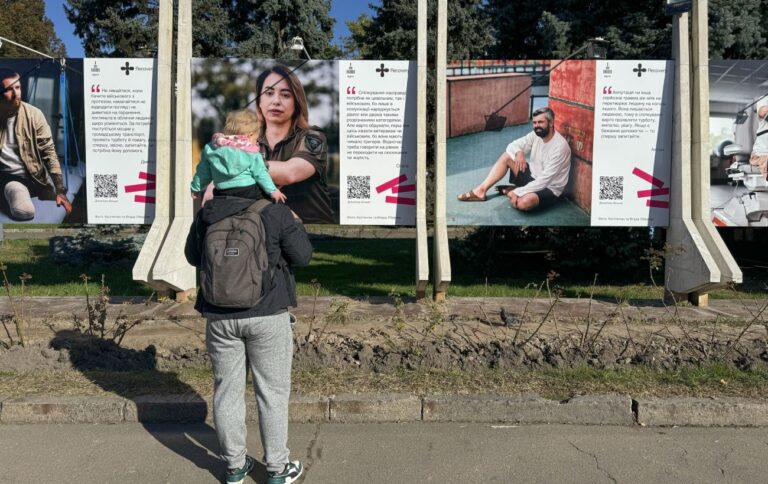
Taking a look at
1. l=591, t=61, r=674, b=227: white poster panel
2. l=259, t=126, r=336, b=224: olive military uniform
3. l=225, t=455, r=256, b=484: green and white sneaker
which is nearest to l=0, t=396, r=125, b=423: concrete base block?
l=225, t=455, r=256, b=484: green and white sneaker

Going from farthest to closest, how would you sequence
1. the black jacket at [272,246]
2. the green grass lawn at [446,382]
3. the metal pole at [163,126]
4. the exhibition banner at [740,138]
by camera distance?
the exhibition banner at [740,138] → the metal pole at [163,126] → the green grass lawn at [446,382] → the black jacket at [272,246]

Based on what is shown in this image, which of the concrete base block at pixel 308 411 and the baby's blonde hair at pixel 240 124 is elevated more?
the baby's blonde hair at pixel 240 124

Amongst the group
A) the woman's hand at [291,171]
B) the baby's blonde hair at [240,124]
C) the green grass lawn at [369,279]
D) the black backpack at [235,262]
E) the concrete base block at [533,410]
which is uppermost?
the woman's hand at [291,171]

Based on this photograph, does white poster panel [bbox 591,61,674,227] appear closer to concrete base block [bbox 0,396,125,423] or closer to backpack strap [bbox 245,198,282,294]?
backpack strap [bbox 245,198,282,294]

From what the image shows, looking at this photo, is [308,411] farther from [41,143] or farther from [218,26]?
[218,26]

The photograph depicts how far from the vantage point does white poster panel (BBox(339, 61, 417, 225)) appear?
29.2 ft

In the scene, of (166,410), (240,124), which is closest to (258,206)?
(240,124)

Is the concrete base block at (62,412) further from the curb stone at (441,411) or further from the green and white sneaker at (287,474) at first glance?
the green and white sneaker at (287,474)

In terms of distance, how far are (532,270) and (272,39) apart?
1777 cm

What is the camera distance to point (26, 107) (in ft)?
29.9

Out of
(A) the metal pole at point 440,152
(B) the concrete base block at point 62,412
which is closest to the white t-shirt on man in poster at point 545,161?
(A) the metal pole at point 440,152

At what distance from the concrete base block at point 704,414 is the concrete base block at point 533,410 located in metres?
0.14

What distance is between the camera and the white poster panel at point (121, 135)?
350 inches

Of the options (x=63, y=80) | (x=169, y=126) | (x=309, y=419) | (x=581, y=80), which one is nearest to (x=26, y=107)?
(x=63, y=80)
